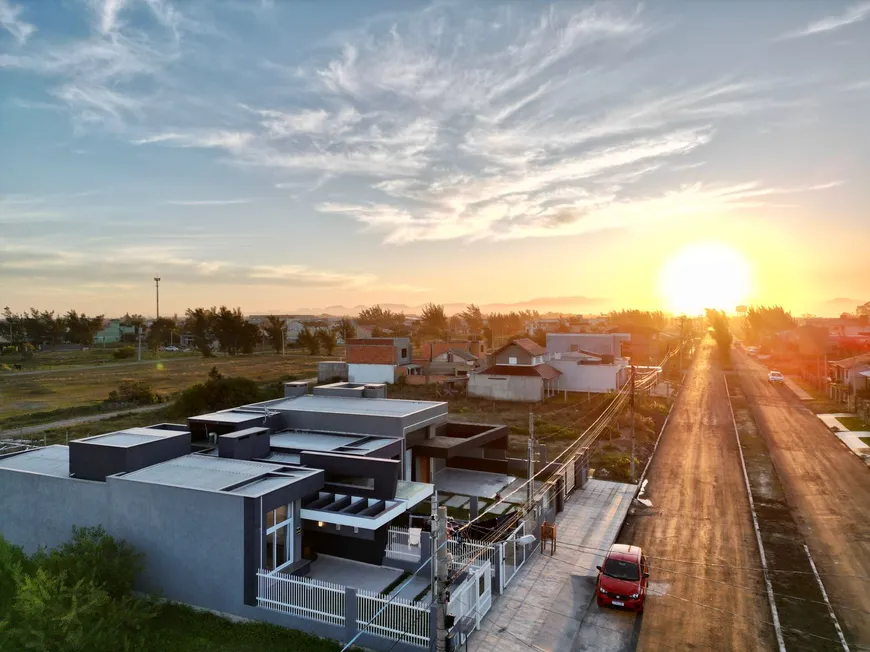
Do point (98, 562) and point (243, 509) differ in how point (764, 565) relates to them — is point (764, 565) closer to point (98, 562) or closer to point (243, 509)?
point (243, 509)

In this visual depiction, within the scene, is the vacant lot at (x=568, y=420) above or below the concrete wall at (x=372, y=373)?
below

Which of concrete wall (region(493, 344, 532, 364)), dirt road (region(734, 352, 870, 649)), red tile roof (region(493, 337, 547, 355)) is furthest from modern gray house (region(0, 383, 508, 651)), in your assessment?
concrete wall (region(493, 344, 532, 364))

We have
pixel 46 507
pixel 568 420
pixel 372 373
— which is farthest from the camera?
pixel 372 373

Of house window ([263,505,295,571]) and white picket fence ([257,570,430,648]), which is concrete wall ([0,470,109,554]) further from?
white picket fence ([257,570,430,648])

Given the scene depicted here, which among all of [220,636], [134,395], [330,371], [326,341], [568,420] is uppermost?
[326,341]

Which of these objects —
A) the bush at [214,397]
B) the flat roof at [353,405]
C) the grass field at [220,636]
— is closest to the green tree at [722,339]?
the bush at [214,397]

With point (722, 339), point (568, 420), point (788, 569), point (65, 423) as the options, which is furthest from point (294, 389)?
point (722, 339)

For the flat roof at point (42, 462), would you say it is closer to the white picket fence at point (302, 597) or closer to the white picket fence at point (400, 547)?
the white picket fence at point (302, 597)
